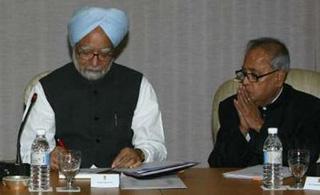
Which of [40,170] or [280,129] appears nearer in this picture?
[40,170]

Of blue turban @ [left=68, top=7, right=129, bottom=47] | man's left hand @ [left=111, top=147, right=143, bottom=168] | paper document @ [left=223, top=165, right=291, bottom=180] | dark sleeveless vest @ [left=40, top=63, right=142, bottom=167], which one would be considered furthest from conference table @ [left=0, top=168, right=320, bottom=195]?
blue turban @ [left=68, top=7, right=129, bottom=47]

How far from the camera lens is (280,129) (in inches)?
142

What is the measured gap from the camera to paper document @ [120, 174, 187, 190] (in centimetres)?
280

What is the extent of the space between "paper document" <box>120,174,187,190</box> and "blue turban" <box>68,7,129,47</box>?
0.86 metres

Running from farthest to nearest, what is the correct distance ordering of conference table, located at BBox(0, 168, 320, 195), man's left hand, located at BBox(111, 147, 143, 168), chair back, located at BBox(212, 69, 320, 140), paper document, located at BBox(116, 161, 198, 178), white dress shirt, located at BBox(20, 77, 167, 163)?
chair back, located at BBox(212, 69, 320, 140)
white dress shirt, located at BBox(20, 77, 167, 163)
man's left hand, located at BBox(111, 147, 143, 168)
paper document, located at BBox(116, 161, 198, 178)
conference table, located at BBox(0, 168, 320, 195)

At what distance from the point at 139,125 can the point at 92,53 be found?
455 millimetres

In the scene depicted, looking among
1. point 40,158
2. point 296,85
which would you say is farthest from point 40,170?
point 296,85

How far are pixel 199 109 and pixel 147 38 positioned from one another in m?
0.58

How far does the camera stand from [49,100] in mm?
3617

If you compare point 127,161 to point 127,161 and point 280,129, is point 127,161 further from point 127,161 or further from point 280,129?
point 280,129

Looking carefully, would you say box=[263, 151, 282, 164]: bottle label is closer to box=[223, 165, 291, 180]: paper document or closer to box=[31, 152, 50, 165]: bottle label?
box=[223, 165, 291, 180]: paper document

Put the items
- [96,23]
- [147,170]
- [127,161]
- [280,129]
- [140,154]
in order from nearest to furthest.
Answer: [147,170]
[127,161]
[140,154]
[96,23]
[280,129]

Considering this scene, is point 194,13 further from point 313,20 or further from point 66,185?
point 66,185

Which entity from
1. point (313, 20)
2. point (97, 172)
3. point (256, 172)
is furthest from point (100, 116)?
point (313, 20)
